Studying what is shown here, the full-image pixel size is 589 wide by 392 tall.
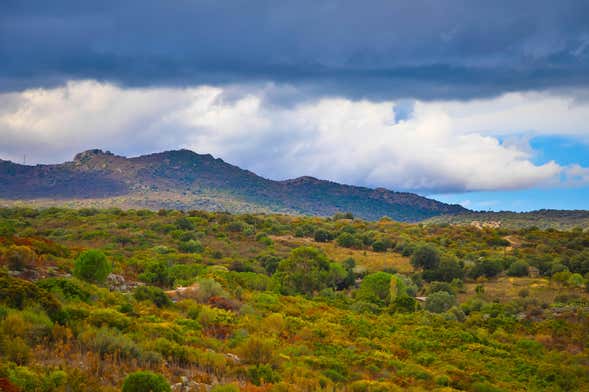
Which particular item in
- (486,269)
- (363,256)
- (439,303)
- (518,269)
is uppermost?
(518,269)

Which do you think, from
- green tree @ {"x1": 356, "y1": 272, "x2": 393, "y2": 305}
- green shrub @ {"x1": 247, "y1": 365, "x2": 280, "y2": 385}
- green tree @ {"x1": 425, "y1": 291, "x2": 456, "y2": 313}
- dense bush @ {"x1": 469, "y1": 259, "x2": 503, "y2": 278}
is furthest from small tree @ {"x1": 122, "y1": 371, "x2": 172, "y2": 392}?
dense bush @ {"x1": 469, "y1": 259, "x2": 503, "y2": 278}

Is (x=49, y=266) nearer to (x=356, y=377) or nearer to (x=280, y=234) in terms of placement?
(x=356, y=377)

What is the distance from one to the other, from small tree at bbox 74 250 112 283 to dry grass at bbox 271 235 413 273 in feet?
116

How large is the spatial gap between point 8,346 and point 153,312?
8791 mm

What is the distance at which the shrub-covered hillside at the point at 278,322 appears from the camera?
1359 cm

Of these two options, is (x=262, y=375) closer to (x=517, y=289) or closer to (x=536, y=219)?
(x=517, y=289)

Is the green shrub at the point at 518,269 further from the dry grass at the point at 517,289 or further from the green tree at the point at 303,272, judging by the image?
the green tree at the point at 303,272

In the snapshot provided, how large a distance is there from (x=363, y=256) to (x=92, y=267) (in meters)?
45.4

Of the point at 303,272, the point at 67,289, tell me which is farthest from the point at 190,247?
the point at 67,289

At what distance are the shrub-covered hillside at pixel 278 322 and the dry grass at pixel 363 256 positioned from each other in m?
0.58

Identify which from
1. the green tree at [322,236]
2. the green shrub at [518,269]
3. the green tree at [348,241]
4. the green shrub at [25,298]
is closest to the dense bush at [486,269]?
the green shrub at [518,269]

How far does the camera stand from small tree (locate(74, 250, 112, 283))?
2416 centimetres

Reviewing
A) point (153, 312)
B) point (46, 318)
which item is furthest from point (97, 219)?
point (46, 318)

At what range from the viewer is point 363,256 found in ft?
217
